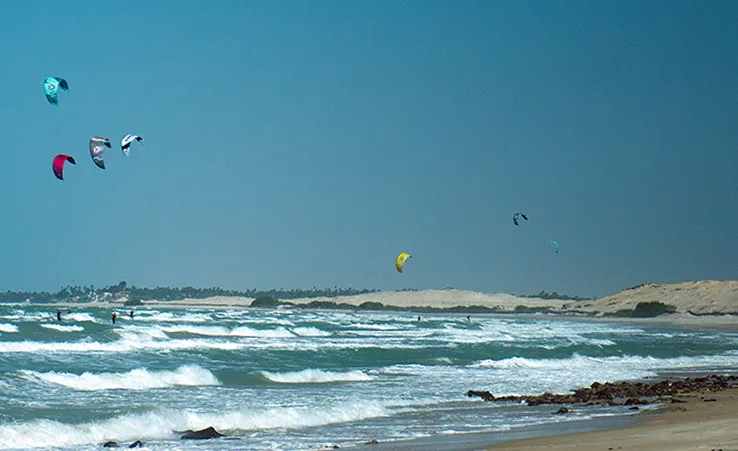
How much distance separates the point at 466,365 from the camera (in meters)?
27.0

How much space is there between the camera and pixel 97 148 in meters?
25.4

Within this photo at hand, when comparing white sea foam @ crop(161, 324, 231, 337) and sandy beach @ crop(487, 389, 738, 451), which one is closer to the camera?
sandy beach @ crop(487, 389, 738, 451)

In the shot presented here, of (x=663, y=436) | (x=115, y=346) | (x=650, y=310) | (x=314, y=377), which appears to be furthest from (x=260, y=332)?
(x=650, y=310)

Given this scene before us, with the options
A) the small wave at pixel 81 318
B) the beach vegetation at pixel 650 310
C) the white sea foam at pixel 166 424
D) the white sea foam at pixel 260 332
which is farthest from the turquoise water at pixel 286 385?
the beach vegetation at pixel 650 310

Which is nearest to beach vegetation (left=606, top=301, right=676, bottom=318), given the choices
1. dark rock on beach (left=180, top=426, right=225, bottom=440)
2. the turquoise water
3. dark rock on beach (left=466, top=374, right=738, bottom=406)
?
the turquoise water

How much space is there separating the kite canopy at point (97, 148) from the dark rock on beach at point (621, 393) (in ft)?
40.2

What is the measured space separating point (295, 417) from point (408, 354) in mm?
16313

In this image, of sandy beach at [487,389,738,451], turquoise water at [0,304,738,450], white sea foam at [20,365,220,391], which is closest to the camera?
sandy beach at [487,389,738,451]

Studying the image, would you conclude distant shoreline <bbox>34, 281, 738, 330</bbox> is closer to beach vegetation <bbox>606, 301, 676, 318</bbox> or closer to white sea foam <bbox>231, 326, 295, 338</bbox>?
beach vegetation <bbox>606, 301, 676, 318</bbox>

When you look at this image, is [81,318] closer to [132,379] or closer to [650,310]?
[132,379]

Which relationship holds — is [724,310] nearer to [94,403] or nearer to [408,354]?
[408,354]

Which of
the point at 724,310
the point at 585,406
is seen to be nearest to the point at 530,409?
the point at 585,406

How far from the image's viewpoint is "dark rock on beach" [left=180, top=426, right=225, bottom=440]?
41.8 ft

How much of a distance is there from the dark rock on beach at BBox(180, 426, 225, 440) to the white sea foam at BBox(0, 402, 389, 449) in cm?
24
